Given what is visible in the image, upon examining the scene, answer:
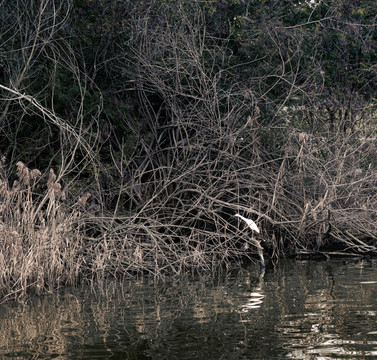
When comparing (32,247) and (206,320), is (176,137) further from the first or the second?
(206,320)

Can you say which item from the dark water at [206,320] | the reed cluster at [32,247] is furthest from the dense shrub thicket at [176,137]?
the dark water at [206,320]

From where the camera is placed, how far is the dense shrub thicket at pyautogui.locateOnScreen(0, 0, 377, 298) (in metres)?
14.0

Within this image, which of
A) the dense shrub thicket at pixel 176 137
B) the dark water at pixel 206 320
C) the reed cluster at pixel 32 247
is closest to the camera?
the dark water at pixel 206 320

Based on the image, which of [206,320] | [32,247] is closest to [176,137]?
[32,247]

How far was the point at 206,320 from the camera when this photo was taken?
8961mm

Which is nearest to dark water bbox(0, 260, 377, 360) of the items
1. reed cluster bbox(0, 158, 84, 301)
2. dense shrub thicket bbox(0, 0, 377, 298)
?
reed cluster bbox(0, 158, 84, 301)

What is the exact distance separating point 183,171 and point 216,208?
104 centimetres

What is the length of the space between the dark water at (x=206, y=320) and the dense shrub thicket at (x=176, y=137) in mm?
1731

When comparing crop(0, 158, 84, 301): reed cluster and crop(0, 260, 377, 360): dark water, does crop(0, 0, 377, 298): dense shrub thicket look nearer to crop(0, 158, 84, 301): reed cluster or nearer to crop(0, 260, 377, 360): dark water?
crop(0, 158, 84, 301): reed cluster

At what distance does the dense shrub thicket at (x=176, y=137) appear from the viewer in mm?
13984

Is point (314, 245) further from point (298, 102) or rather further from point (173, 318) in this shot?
point (173, 318)

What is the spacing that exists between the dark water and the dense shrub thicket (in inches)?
68.2

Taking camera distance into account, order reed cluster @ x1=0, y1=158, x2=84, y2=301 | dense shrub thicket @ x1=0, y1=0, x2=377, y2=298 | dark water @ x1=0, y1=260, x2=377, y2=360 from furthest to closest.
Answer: dense shrub thicket @ x1=0, y1=0, x2=377, y2=298, reed cluster @ x1=0, y1=158, x2=84, y2=301, dark water @ x1=0, y1=260, x2=377, y2=360

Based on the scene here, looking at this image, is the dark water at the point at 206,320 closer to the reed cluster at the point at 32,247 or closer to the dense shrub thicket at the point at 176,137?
the reed cluster at the point at 32,247
